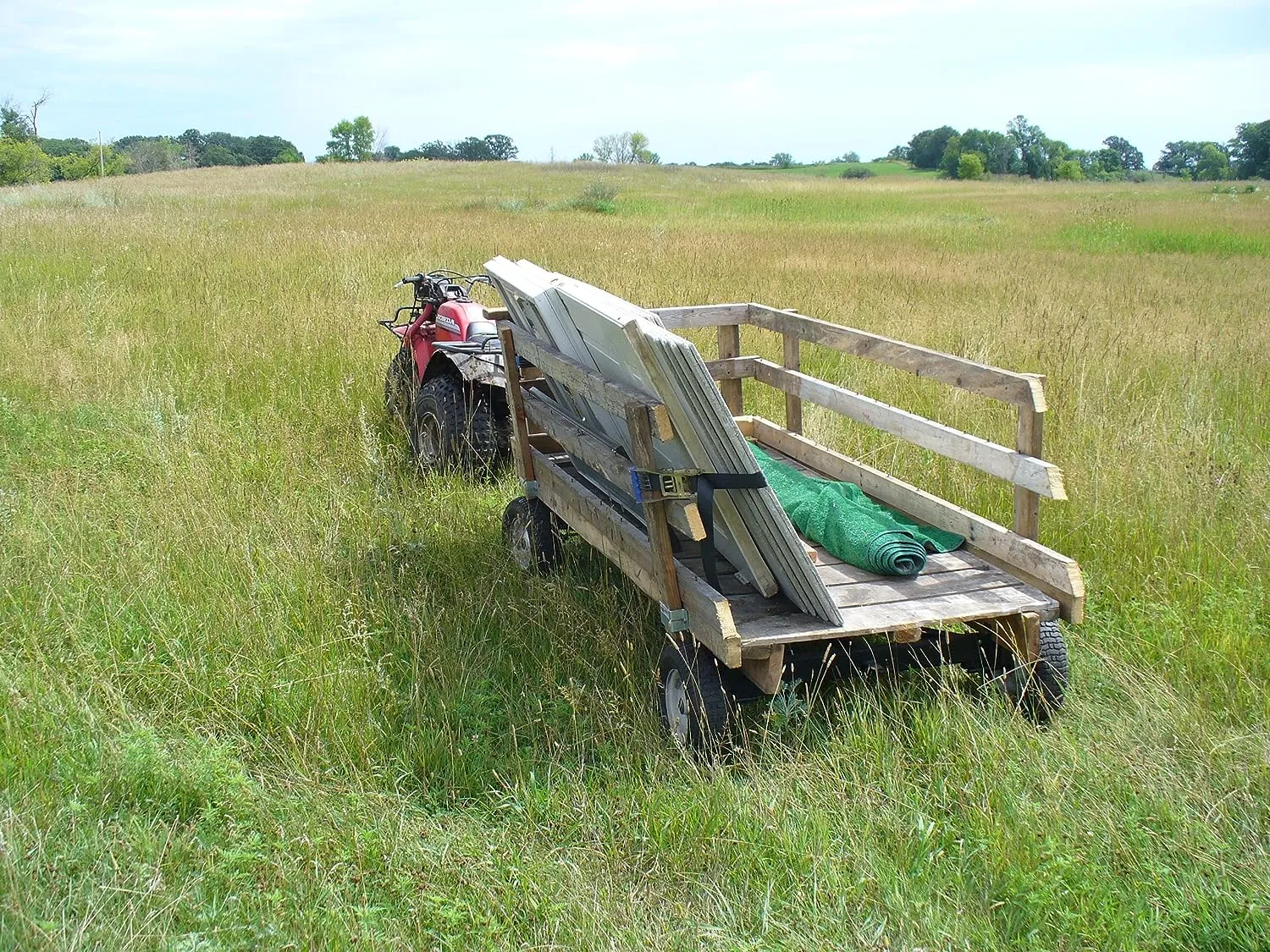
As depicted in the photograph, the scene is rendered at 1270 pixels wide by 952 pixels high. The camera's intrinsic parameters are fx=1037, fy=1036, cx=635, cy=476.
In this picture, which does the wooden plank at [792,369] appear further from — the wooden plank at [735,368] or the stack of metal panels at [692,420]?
the stack of metal panels at [692,420]

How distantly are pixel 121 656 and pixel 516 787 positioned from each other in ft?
6.17

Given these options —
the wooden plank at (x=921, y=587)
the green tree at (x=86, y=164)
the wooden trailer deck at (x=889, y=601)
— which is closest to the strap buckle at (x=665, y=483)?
the wooden trailer deck at (x=889, y=601)

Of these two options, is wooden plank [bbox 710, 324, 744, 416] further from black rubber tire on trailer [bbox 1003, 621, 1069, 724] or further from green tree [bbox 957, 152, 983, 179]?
green tree [bbox 957, 152, 983, 179]

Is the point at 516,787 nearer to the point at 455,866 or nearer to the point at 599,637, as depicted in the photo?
the point at 455,866

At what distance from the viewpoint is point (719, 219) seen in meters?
26.0

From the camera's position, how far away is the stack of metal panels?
10.5 feet

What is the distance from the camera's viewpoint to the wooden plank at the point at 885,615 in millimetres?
3371

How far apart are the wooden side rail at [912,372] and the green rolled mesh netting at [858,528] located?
1.14 ft

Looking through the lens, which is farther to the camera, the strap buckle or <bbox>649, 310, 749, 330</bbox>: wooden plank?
<bbox>649, 310, 749, 330</bbox>: wooden plank

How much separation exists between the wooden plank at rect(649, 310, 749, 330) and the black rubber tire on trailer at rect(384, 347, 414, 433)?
233 cm

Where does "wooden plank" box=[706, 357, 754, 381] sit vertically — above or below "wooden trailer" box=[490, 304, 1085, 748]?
above

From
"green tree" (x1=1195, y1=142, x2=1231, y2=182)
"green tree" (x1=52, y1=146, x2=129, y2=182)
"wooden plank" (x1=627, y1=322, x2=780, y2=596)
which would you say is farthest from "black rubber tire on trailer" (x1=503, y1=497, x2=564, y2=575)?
"green tree" (x1=1195, y1=142, x2=1231, y2=182)

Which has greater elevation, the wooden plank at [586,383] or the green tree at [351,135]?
the green tree at [351,135]

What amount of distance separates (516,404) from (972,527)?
224 centimetres
